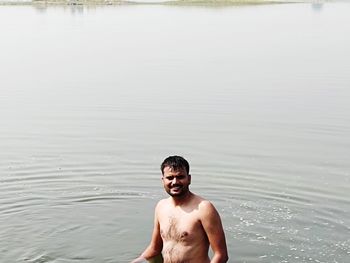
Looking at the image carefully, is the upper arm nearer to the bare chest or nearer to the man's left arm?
the bare chest

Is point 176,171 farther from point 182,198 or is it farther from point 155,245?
point 155,245

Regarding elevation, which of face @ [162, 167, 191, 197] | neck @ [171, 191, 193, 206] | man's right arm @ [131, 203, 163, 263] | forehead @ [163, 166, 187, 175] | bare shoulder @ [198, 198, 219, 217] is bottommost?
man's right arm @ [131, 203, 163, 263]

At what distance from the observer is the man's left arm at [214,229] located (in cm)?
589

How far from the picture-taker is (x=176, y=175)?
583 centimetres

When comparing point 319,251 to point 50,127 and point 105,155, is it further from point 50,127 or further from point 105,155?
point 50,127

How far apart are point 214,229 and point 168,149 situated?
796cm

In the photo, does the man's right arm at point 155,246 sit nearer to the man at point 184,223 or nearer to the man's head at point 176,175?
the man at point 184,223

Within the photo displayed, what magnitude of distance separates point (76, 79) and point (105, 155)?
9.95 m

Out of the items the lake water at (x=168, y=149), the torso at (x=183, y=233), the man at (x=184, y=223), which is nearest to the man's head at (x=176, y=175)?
the man at (x=184, y=223)

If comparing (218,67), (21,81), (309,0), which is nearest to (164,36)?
(218,67)

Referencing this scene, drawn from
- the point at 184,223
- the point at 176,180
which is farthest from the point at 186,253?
the point at 176,180

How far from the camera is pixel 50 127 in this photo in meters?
15.7

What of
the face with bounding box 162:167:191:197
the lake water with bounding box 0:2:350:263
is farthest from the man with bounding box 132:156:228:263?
the lake water with bounding box 0:2:350:263

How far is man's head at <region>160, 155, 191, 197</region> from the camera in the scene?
582 centimetres
